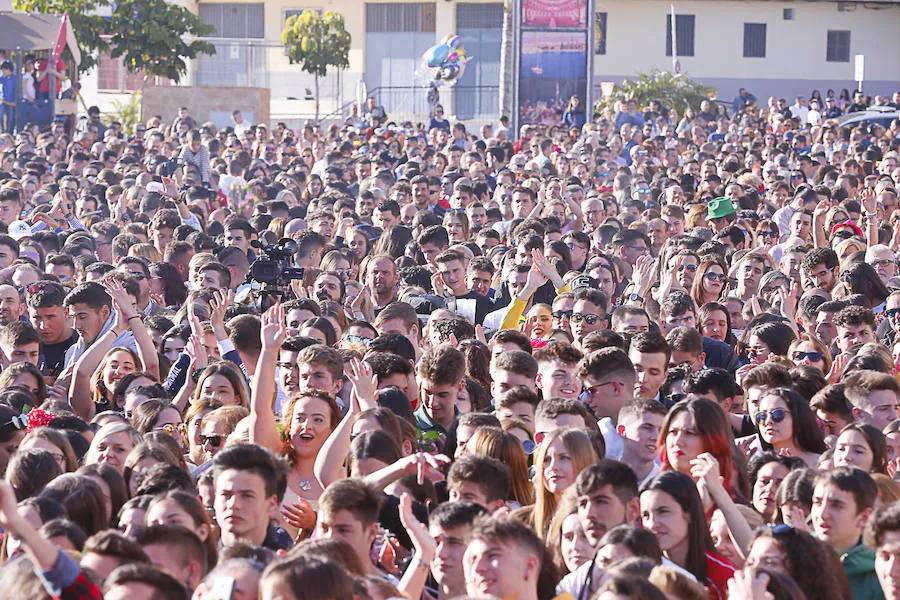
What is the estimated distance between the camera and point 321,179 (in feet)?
67.5

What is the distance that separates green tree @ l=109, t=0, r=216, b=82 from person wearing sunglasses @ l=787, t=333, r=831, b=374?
2803 cm

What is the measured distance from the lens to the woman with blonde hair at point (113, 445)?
22.9 feet

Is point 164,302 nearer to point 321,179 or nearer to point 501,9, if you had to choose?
point 321,179

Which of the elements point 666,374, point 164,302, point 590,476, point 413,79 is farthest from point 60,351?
point 413,79

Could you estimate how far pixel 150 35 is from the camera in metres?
35.2

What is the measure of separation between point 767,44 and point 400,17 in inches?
468

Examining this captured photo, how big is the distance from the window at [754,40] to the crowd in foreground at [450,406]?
34499mm

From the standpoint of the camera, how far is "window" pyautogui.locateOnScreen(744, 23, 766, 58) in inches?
1954

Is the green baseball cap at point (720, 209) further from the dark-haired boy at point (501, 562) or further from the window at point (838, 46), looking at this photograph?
the window at point (838, 46)

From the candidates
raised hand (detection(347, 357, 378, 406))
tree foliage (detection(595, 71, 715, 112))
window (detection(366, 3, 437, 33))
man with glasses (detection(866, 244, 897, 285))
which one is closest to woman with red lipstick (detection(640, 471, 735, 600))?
raised hand (detection(347, 357, 378, 406))

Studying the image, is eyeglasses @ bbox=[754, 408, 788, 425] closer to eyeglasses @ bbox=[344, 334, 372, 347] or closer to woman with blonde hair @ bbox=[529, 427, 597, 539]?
woman with blonde hair @ bbox=[529, 427, 597, 539]

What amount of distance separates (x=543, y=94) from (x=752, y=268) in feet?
59.0

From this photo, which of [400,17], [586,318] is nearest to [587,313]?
[586,318]

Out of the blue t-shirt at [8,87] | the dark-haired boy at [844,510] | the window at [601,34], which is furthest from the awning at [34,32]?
the dark-haired boy at [844,510]
